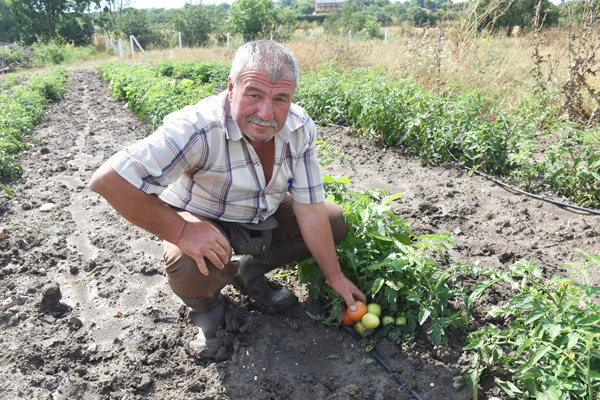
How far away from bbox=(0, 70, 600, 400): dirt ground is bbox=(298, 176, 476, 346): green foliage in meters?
0.13

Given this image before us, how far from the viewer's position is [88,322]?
2.65 m

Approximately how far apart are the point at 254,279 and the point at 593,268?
7.63ft

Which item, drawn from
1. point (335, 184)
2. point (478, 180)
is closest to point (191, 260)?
point (335, 184)

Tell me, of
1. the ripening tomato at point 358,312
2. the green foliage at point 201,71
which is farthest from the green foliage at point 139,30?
the ripening tomato at point 358,312

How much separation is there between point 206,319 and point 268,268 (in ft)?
1.57

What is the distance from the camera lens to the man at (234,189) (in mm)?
2049

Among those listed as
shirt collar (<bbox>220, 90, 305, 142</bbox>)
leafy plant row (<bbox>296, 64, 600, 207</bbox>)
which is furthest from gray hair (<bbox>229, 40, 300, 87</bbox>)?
leafy plant row (<bbox>296, 64, 600, 207</bbox>)

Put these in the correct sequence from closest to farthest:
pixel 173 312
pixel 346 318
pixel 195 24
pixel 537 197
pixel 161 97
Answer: pixel 346 318 < pixel 173 312 < pixel 537 197 < pixel 161 97 < pixel 195 24

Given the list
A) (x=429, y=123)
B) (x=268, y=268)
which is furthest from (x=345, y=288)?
(x=429, y=123)

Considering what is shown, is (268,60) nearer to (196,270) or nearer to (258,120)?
(258,120)

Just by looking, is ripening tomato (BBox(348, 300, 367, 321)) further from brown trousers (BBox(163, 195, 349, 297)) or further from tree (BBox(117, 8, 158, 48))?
tree (BBox(117, 8, 158, 48))

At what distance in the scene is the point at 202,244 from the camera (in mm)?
2150

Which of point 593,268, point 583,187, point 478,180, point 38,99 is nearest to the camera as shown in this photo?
point 593,268

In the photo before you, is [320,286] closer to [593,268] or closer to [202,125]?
[202,125]
